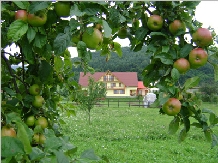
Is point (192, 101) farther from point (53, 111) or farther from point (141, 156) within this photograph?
point (141, 156)

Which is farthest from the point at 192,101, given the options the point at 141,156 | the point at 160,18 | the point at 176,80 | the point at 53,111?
the point at 141,156

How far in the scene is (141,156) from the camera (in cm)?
516

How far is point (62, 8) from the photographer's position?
80cm

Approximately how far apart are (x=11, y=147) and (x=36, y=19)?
34 centimetres

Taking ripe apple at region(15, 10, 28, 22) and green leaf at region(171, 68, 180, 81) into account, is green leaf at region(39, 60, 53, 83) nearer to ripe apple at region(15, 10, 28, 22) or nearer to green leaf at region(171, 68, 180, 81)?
ripe apple at region(15, 10, 28, 22)

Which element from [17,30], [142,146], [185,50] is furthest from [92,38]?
[142,146]

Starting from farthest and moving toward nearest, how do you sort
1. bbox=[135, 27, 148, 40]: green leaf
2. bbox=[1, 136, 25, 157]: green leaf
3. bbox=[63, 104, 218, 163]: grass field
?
1. bbox=[63, 104, 218, 163]: grass field
2. bbox=[135, 27, 148, 40]: green leaf
3. bbox=[1, 136, 25, 157]: green leaf

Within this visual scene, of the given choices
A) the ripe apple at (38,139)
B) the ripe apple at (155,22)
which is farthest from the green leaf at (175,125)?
the ripe apple at (38,139)

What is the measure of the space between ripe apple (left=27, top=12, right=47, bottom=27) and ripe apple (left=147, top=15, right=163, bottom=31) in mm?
326

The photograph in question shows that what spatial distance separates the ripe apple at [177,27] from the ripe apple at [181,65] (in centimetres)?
9

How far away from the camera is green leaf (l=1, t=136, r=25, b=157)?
2.04 feet

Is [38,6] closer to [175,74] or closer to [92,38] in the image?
[92,38]

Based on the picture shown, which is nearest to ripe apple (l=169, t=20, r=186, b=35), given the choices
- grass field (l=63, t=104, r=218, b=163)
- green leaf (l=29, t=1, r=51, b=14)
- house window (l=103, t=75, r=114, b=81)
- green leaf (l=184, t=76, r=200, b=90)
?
green leaf (l=184, t=76, r=200, b=90)

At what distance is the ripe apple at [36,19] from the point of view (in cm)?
80
